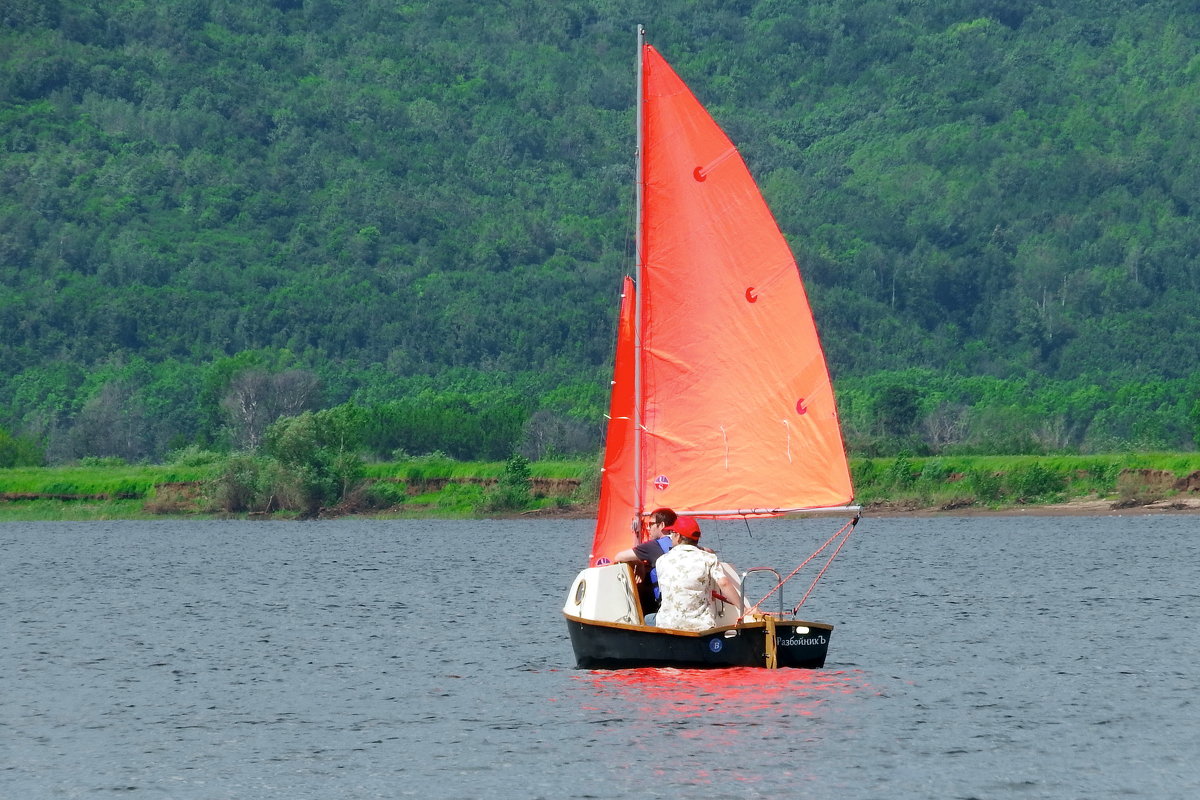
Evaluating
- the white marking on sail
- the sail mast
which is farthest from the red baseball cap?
the white marking on sail

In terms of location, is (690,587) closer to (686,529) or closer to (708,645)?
(708,645)

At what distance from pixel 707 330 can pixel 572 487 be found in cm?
11161

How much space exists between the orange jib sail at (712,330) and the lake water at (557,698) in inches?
164

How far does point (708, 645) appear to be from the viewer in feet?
123

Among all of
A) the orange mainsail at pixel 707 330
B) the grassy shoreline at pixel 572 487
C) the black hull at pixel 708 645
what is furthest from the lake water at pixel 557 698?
the grassy shoreline at pixel 572 487

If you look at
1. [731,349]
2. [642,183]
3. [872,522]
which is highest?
[642,183]

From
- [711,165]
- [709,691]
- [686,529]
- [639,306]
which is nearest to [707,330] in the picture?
[639,306]

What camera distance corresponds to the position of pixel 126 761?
35.3 m

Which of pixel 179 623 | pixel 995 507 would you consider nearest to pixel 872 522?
pixel 995 507

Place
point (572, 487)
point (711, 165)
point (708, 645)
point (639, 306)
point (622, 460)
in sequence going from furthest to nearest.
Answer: point (572, 487)
point (622, 460)
point (711, 165)
point (639, 306)
point (708, 645)

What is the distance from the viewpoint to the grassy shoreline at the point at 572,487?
139m

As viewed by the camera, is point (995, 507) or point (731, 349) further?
point (995, 507)

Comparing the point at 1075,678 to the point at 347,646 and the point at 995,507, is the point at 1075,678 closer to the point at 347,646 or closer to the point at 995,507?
the point at 347,646

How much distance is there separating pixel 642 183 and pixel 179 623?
95.5 feet
